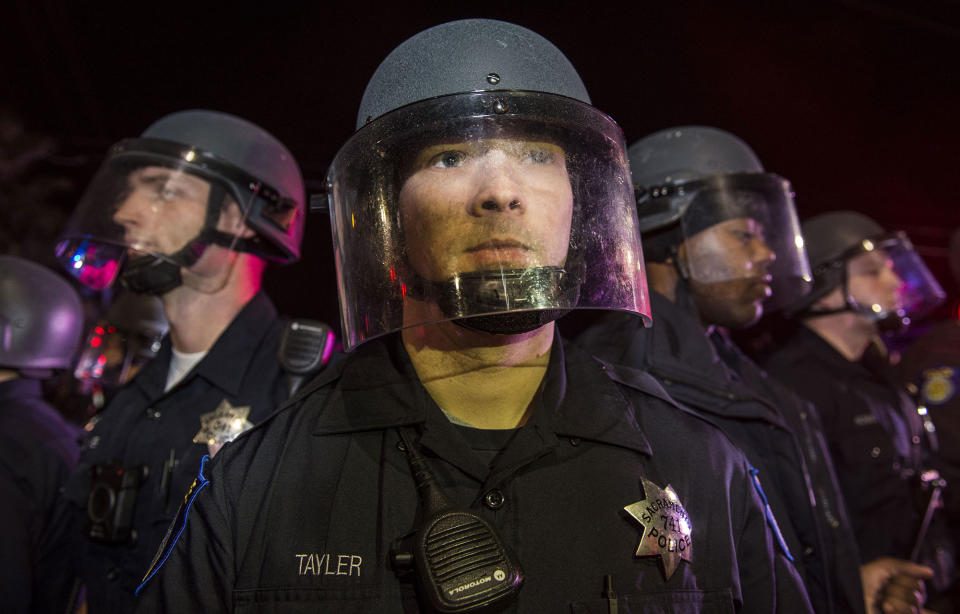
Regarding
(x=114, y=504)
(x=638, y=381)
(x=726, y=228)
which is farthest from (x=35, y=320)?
(x=726, y=228)

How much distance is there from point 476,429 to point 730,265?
166 centimetres

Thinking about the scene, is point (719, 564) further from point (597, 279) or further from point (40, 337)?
point (40, 337)

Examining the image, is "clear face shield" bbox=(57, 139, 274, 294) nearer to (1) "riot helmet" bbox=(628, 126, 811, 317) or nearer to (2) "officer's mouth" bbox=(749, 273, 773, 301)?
(1) "riot helmet" bbox=(628, 126, 811, 317)

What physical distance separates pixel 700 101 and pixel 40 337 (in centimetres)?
612

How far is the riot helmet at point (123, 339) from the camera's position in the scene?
4496 millimetres

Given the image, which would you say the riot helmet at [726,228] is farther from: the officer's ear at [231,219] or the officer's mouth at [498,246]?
the officer's ear at [231,219]

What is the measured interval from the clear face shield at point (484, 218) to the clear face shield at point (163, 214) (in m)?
1.23

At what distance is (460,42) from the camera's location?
151 cm

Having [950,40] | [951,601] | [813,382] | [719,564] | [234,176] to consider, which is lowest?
[951,601]

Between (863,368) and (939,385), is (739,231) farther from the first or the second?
(939,385)

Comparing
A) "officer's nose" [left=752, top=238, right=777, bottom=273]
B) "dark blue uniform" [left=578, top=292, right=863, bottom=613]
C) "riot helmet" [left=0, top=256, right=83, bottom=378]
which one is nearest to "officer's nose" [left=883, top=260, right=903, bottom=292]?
"officer's nose" [left=752, top=238, right=777, bottom=273]

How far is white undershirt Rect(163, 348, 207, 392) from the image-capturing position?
2.47m

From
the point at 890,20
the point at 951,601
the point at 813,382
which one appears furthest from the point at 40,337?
the point at 890,20

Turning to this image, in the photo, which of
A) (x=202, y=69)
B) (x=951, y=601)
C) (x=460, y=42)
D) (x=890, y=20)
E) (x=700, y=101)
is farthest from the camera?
(x=700, y=101)
